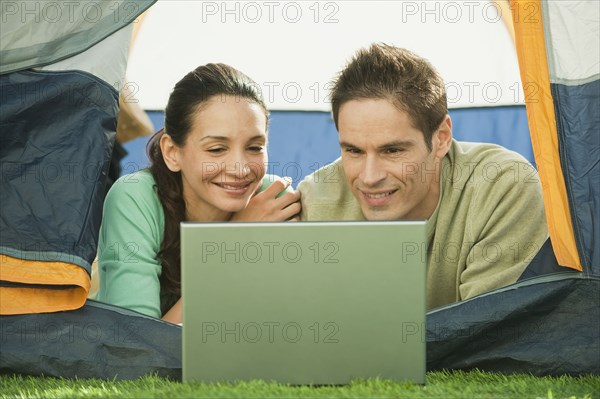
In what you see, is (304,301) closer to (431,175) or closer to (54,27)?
(431,175)

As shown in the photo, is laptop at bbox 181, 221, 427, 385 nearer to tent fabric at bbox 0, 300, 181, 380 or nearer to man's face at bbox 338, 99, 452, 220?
tent fabric at bbox 0, 300, 181, 380

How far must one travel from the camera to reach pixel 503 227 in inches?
72.0

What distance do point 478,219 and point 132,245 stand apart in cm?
83

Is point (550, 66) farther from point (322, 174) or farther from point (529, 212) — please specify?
point (322, 174)

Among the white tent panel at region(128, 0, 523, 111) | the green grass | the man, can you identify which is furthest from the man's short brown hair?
the white tent panel at region(128, 0, 523, 111)

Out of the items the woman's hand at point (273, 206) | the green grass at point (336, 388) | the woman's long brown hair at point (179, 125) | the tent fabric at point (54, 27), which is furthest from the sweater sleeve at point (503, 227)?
the tent fabric at point (54, 27)

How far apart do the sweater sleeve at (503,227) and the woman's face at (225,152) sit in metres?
0.59

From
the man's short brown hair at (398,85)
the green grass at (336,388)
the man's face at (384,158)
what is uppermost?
the man's short brown hair at (398,85)

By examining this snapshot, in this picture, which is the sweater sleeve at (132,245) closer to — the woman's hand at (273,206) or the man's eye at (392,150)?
the woman's hand at (273,206)

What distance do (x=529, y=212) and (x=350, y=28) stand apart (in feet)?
4.21

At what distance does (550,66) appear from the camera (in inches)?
65.4

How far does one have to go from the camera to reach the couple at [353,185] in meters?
1.85

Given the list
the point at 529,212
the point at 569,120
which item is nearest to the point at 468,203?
the point at 529,212

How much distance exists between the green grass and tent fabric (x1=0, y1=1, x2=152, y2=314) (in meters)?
0.20
